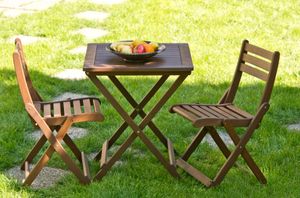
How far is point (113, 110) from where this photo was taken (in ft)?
19.4

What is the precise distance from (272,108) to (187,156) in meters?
1.53

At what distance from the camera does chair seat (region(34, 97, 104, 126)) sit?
4375 mm

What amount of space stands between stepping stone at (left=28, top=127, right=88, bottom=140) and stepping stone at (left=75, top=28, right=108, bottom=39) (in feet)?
9.25

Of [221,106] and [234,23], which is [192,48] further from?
[221,106]

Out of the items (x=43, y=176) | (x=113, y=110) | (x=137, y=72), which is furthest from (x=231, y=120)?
(x=113, y=110)

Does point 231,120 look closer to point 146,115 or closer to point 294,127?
point 146,115

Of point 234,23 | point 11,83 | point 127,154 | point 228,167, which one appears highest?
point 228,167

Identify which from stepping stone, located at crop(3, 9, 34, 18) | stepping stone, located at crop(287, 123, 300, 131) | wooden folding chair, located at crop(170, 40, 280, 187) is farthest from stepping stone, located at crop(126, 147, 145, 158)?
stepping stone, located at crop(3, 9, 34, 18)

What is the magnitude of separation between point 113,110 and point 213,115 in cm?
160

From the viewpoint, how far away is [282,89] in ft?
21.5

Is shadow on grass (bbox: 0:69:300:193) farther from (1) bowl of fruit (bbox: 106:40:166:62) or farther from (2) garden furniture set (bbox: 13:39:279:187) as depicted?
(1) bowl of fruit (bbox: 106:40:166:62)

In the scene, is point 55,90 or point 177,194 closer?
point 177,194

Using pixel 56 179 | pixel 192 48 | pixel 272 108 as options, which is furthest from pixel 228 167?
pixel 192 48

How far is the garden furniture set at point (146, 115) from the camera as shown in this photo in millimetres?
4348
